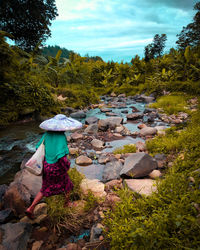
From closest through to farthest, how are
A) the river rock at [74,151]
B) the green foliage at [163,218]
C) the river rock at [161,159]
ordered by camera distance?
Result: the green foliage at [163,218]
the river rock at [161,159]
the river rock at [74,151]

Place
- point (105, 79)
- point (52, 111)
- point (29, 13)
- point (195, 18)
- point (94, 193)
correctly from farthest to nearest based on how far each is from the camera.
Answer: point (105, 79)
point (195, 18)
point (29, 13)
point (52, 111)
point (94, 193)

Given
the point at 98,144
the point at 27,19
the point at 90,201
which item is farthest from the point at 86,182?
the point at 27,19

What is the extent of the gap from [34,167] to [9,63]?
7.25m

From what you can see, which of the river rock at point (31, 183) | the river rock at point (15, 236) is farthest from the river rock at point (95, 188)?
the river rock at point (15, 236)

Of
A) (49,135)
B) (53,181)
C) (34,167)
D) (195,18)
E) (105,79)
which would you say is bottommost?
(53,181)

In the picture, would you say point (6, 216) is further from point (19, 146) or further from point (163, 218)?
point (19, 146)

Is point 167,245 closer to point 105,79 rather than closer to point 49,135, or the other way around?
point 49,135

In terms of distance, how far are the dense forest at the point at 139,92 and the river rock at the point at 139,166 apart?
36cm

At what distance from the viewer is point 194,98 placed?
11.2 meters

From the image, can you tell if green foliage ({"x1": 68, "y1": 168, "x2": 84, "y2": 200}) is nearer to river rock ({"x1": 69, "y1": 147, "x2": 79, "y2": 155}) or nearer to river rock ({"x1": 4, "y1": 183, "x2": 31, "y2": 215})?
river rock ({"x1": 4, "y1": 183, "x2": 31, "y2": 215})

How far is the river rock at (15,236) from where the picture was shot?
1.95 metres

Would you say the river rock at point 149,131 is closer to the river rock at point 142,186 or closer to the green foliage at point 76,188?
the river rock at point 142,186

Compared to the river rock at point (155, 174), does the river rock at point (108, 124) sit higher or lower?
higher

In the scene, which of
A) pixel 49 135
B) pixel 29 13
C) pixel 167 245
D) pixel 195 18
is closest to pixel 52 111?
pixel 49 135
